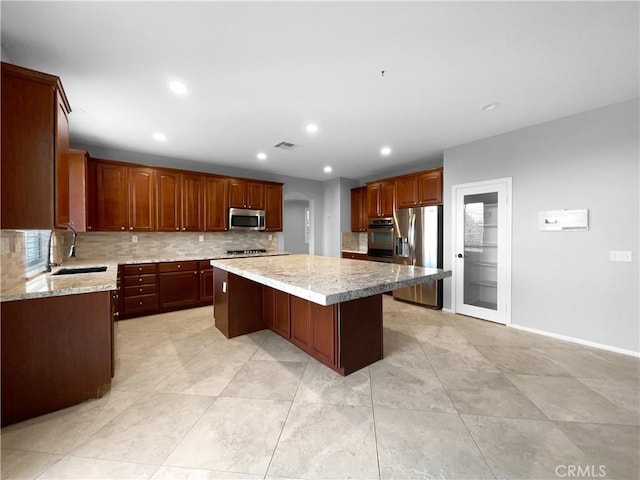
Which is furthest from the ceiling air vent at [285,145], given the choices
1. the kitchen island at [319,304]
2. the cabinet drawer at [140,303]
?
the cabinet drawer at [140,303]

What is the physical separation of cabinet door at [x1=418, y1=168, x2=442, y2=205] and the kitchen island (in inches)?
88.6

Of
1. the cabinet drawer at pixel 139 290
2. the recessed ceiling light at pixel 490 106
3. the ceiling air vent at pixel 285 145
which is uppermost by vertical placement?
the ceiling air vent at pixel 285 145

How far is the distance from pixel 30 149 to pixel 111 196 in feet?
8.36

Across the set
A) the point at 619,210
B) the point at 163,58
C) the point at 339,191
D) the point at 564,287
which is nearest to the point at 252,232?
the point at 339,191

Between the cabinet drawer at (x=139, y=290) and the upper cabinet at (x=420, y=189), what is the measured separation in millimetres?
4485

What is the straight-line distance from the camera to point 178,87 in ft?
7.90

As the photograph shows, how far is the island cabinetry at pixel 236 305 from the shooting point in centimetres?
317

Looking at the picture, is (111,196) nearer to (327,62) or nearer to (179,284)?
(179,284)

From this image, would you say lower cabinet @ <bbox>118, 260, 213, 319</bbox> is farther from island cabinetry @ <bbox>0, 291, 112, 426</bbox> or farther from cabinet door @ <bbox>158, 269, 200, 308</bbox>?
island cabinetry @ <bbox>0, 291, 112, 426</bbox>

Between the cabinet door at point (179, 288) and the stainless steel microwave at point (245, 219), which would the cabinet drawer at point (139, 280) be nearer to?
the cabinet door at point (179, 288)

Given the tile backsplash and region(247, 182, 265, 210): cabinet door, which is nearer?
the tile backsplash

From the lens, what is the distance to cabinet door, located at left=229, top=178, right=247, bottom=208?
5035 mm

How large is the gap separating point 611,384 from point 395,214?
A: 3454 mm

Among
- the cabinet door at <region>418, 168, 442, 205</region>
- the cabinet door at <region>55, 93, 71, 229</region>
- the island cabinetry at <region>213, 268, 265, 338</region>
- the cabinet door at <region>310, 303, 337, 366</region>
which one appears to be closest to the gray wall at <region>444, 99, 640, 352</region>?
the cabinet door at <region>418, 168, 442, 205</region>
